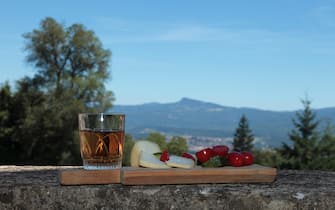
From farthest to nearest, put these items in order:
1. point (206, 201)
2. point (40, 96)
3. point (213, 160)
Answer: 1. point (40, 96)
2. point (213, 160)
3. point (206, 201)

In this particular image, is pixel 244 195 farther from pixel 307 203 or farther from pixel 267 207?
pixel 307 203

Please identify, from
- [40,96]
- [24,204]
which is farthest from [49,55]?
[24,204]

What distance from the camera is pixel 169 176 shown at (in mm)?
1808

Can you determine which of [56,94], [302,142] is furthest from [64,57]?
[302,142]

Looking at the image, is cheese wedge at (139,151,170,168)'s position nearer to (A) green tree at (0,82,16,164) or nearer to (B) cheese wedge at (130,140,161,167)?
(B) cheese wedge at (130,140,161,167)

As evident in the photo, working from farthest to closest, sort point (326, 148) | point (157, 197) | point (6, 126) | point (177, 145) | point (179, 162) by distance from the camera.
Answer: point (177, 145)
point (326, 148)
point (6, 126)
point (179, 162)
point (157, 197)

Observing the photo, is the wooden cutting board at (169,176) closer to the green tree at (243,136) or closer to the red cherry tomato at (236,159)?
the red cherry tomato at (236,159)

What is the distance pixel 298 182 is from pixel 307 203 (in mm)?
231

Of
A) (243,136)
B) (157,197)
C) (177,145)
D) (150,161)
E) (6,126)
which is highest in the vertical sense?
(150,161)

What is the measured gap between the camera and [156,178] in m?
1.80

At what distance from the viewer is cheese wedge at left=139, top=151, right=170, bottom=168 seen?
6.16 ft

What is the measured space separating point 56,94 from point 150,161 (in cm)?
2523

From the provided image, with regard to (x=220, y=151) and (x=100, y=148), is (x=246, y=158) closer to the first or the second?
(x=220, y=151)

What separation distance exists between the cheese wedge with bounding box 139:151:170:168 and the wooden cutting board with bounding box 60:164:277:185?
0.07m
